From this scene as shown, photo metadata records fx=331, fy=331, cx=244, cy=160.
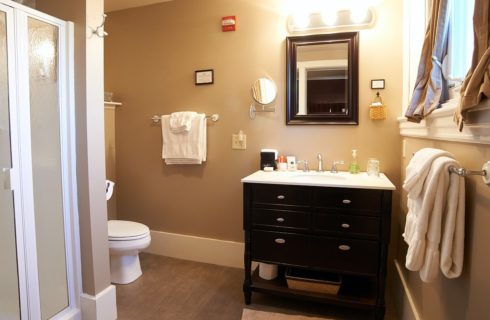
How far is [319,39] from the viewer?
8.07 ft

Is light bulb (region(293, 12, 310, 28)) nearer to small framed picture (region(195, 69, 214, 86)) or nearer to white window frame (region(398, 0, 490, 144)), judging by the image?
white window frame (region(398, 0, 490, 144))

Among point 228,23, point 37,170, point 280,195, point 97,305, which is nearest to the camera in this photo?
point 37,170

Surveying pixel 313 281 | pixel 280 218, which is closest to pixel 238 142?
pixel 280 218

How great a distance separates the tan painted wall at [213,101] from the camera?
94.7 inches

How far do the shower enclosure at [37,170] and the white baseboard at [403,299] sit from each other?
187cm

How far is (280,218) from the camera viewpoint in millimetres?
2066

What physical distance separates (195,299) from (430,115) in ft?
6.09

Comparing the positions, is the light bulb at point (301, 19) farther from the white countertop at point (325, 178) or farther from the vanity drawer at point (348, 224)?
the vanity drawer at point (348, 224)

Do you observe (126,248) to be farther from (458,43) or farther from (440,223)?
(458,43)

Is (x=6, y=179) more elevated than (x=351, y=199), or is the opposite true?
(x=6, y=179)

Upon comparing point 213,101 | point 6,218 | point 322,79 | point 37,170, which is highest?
point 322,79

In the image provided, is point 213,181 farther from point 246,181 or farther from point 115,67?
point 115,67

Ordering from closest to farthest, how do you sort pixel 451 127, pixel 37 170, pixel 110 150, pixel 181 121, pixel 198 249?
pixel 451 127 < pixel 37 170 < pixel 181 121 < pixel 198 249 < pixel 110 150

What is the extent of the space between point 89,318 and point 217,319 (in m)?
0.75
